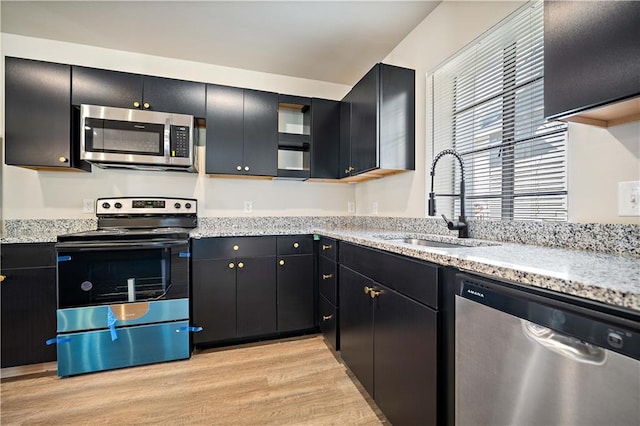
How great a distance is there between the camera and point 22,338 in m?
1.93

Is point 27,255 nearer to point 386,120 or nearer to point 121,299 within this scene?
point 121,299

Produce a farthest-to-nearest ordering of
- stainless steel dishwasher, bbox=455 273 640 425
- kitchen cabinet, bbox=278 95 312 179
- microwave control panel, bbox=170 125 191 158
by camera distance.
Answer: kitchen cabinet, bbox=278 95 312 179 < microwave control panel, bbox=170 125 191 158 < stainless steel dishwasher, bbox=455 273 640 425

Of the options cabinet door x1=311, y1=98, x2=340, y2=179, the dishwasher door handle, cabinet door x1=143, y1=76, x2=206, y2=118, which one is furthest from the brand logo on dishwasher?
cabinet door x1=143, y1=76, x2=206, y2=118

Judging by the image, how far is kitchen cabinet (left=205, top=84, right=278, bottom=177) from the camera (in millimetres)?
2492

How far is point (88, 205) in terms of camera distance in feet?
8.05

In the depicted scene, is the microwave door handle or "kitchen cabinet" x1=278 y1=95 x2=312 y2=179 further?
"kitchen cabinet" x1=278 y1=95 x2=312 y2=179

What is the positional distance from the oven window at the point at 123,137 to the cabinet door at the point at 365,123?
5.22 ft

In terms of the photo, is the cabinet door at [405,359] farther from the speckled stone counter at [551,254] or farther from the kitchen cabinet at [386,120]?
the kitchen cabinet at [386,120]

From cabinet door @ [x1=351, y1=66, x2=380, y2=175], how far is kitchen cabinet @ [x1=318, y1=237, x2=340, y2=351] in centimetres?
70

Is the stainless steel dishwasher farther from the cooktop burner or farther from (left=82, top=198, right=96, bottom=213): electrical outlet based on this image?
(left=82, top=198, right=96, bottom=213): electrical outlet

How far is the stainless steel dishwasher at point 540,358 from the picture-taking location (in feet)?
1.87

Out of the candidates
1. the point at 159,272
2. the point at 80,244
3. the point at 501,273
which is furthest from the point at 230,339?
the point at 501,273

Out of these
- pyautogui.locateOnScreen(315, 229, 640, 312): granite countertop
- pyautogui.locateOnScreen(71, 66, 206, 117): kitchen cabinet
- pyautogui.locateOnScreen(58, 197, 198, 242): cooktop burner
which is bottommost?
pyautogui.locateOnScreen(315, 229, 640, 312): granite countertop

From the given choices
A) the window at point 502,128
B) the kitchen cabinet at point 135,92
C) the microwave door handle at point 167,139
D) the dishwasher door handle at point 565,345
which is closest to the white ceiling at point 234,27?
the kitchen cabinet at point 135,92
